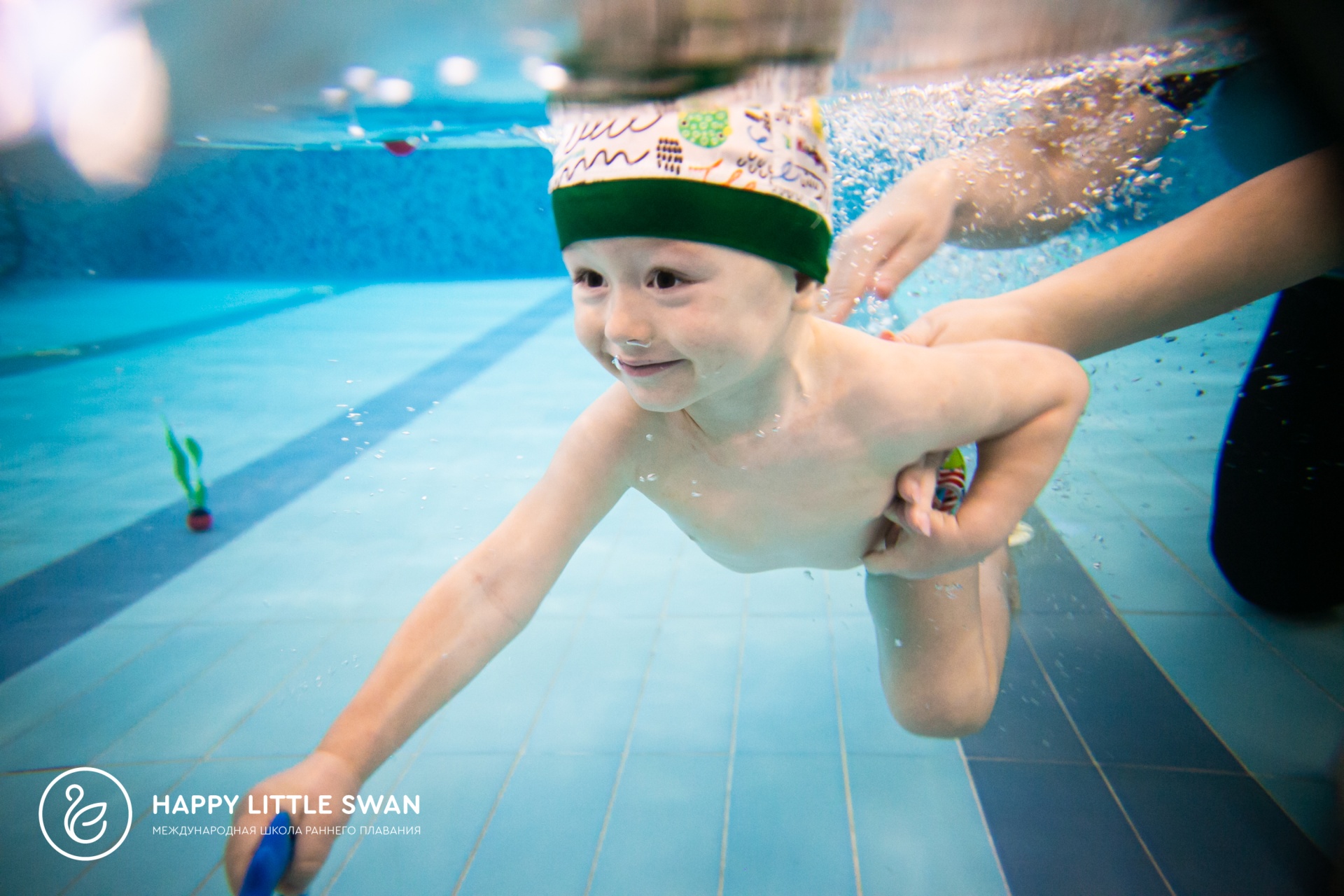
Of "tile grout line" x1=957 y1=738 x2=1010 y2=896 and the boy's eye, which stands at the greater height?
the boy's eye

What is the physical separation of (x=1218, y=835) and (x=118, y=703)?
333cm

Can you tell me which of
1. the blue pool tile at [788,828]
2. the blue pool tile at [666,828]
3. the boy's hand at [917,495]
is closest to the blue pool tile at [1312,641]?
the blue pool tile at [788,828]

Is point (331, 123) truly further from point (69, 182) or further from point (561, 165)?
point (561, 165)

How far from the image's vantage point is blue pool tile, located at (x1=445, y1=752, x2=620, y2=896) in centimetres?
174

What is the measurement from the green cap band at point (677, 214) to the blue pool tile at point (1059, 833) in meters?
1.66

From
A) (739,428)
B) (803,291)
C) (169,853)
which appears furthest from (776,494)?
(169,853)

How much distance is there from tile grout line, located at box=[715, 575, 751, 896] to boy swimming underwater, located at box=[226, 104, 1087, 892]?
57cm

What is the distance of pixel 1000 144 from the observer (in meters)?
2.49

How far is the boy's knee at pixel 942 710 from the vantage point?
1.66m

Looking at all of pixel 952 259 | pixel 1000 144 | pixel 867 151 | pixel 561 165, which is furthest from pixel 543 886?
pixel 952 259

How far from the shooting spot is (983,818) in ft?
6.11

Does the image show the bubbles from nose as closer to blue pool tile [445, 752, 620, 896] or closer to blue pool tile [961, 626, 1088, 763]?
blue pool tile [445, 752, 620, 896]

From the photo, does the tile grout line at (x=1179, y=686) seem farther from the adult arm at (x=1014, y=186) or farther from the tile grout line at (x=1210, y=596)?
the adult arm at (x=1014, y=186)

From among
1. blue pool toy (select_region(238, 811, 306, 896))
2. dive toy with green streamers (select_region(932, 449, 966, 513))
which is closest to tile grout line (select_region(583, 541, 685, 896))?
blue pool toy (select_region(238, 811, 306, 896))
